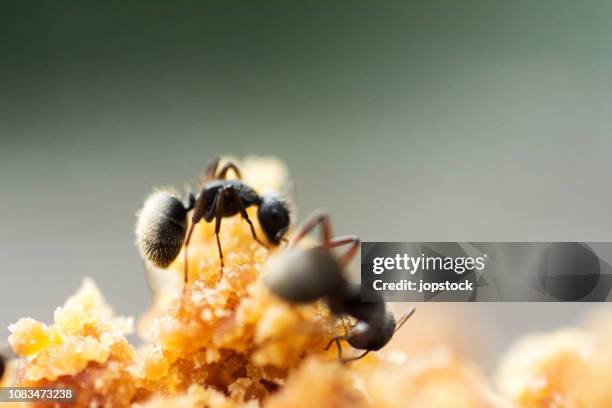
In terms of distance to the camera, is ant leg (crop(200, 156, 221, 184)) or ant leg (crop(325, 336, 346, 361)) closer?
ant leg (crop(325, 336, 346, 361))

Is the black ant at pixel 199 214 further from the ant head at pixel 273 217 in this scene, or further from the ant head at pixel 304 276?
the ant head at pixel 304 276

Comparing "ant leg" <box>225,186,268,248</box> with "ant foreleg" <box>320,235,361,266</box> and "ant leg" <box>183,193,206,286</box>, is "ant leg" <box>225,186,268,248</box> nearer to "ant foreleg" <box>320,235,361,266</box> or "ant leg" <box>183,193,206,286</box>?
"ant leg" <box>183,193,206,286</box>

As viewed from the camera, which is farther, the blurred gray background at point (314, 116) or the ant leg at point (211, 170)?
the blurred gray background at point (314, 116)

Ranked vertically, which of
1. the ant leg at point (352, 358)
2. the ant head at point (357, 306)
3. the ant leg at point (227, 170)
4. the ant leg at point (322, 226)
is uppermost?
the ant leg at point (227, 170)

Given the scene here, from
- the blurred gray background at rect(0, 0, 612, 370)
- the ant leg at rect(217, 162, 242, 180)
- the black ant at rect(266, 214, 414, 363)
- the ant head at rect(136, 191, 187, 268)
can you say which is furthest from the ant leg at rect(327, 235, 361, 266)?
the blurred gray background at rect(0, 0, 612, 370)

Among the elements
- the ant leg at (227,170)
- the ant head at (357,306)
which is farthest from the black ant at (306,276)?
the ant leg at (227,170)

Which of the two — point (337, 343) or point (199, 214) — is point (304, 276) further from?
point (199, 214)

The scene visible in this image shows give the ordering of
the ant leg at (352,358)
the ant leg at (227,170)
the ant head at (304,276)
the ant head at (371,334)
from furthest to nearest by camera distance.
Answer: the ant leg at (227,170) < the ant head at (371,334) < the ant leg at (352,358) < the ant head at (304,276)

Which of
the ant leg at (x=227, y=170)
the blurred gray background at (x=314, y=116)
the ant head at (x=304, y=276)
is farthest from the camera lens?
the blurred gray background at (x=314, y=116)
